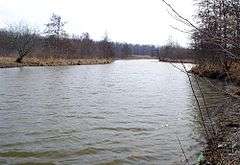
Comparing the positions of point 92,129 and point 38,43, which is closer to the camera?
point 92,129

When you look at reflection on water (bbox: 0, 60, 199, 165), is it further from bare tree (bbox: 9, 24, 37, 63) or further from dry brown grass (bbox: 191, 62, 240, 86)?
bare tree (bbox: 9, 24, 37, 63)

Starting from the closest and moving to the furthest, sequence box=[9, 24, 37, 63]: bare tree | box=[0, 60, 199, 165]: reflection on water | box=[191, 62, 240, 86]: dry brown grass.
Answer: box=[191, 62, 240, 86]: dry brown grass
box=[0, 60, 199, 165]: reflection on water
box=[9, 24, 37, 63]: bare tree

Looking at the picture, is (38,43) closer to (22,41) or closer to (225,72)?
(22,41)

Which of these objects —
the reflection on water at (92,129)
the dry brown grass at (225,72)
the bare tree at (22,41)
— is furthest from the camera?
the bare tree at (22,41)

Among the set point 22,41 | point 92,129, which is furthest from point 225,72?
point 22,41

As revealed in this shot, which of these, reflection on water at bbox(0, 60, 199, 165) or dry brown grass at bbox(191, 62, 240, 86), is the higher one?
dry brown grass at bbox(191, 62, 240, 86)

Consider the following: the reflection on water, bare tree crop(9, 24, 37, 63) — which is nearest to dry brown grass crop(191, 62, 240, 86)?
the reflection on water

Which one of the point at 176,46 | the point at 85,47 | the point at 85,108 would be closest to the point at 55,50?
the point at 85,47

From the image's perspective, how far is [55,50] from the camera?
76375mm

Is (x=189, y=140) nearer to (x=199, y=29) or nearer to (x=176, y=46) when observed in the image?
(x=176, y=46)

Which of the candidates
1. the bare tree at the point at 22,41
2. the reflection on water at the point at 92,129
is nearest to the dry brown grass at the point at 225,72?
the reflection on water at the point at 92,129

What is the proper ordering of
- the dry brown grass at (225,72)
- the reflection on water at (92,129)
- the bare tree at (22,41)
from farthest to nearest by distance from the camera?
the bare tree at (22,41), the reflection on water at (92,129), the dry brown grass at (225,72)

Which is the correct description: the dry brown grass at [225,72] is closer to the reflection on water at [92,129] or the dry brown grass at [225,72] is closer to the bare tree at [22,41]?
the reflection on water at [92,129]

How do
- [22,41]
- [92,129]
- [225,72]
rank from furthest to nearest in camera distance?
[22,41]
[92,129]
[225,72]
